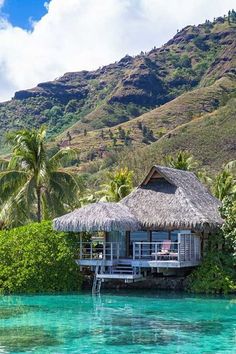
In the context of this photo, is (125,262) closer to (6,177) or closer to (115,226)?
(115,226)

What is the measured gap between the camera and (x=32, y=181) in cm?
2872

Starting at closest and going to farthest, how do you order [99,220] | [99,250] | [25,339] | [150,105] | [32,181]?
1. [25,339]
2. [99,220]
3. [99,250]
4. [32,181]
5. [150,105]

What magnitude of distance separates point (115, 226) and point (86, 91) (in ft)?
476

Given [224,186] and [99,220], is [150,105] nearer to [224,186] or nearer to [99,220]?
[224,186]

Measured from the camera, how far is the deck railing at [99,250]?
2506 cm

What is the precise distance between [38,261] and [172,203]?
20.6 feet

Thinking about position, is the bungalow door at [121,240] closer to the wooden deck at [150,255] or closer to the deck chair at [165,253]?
the wooden deck at [150,255]

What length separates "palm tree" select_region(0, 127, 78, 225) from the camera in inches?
1120

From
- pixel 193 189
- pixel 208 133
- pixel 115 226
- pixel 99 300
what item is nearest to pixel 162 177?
pixel 193 189

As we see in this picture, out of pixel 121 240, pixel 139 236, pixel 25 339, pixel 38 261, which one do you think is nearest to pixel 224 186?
pixel 139 236

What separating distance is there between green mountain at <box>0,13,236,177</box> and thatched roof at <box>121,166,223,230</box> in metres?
38.1

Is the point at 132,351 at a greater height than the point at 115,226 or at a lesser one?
lesser

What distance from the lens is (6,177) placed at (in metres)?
28.8

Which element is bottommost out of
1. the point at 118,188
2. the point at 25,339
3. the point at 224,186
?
the point at 25,339
